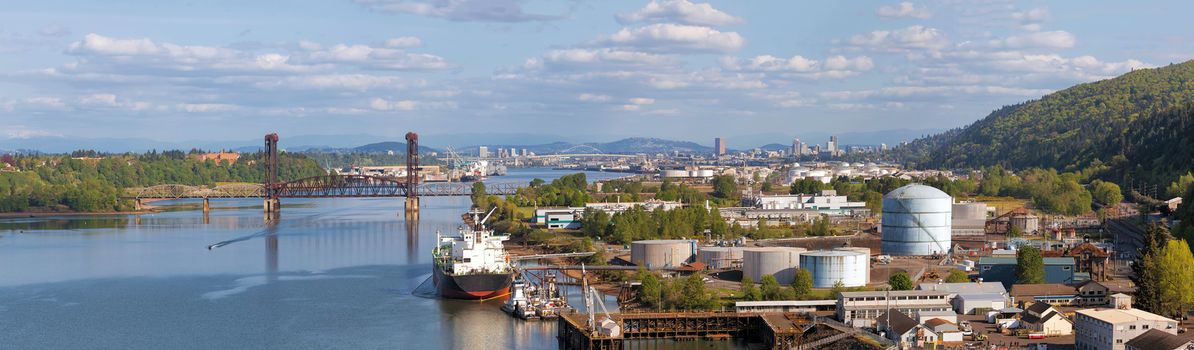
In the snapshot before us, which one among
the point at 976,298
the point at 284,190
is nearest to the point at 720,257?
the point at 976,298

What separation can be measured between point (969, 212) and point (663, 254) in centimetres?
1163

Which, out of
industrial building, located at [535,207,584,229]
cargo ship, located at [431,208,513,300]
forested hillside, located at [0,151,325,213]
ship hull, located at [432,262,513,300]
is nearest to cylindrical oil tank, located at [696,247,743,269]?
cargo ship, located at [431,208,513,300]

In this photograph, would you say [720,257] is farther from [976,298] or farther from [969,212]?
[969,212]

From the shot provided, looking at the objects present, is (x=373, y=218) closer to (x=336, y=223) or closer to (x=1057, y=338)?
(x=336, y=223)

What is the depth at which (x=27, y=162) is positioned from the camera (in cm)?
5800

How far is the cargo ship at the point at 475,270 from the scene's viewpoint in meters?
19.9

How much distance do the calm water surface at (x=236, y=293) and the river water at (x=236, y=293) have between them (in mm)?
25

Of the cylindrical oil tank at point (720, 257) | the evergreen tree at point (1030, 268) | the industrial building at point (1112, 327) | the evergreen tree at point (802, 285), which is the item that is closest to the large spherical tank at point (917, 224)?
the cylindrical oil tank at point (720, 257)

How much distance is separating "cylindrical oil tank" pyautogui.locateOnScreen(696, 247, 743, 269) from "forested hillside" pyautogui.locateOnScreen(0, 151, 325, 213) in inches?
1124

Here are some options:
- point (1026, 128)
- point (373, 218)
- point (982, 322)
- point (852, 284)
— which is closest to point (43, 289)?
point (852, 284)

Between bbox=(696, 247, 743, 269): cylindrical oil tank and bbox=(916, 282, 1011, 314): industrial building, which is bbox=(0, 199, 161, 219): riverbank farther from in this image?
bbox=(916, 282, 1011, 314): industrial building

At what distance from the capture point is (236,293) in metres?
20.8

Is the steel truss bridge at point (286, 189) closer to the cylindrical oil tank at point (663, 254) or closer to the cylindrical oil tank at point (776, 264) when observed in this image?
the cylindrical oil tank at point (663, 254)

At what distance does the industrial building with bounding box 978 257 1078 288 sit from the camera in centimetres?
1989
